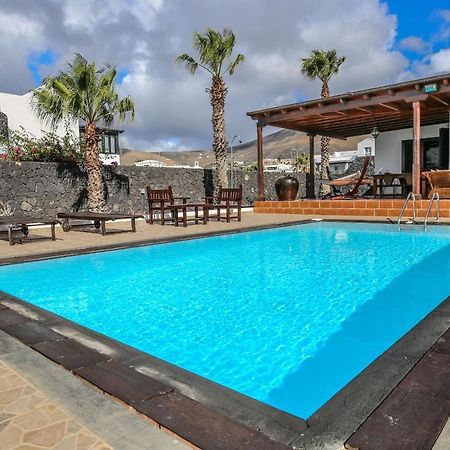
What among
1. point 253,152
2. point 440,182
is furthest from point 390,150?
point 253,152

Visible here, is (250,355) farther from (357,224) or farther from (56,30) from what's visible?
(56,30)

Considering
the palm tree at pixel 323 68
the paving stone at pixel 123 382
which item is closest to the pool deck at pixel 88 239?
the paving stone at pixel 123 382

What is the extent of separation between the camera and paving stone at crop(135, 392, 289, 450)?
173 cm

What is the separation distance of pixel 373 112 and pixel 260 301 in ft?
37.8

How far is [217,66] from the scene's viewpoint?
1658 centimetres

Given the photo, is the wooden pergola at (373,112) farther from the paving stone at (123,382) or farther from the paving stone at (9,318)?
the paving stone at (123,382)

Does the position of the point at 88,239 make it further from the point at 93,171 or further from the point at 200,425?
the point at 200,425

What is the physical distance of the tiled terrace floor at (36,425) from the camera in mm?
1777

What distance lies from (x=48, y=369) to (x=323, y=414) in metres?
1.60

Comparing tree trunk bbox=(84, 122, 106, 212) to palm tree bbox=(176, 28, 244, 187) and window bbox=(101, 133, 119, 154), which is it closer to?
palm tree bbox=(176, 28, 244, 187)

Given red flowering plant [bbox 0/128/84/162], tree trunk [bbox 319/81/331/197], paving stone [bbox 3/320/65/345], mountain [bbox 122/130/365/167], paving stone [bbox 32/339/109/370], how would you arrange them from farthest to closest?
mountain [bbox 122/130/365/167], tree trunk [bbox 319/81/331/197], red flowering plant [bbox 0/128/84/162], paving stone [bbox 3/320/65/345], paving stone [bbox 32/339/109/370]

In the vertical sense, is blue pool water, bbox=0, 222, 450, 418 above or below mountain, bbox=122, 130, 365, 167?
below

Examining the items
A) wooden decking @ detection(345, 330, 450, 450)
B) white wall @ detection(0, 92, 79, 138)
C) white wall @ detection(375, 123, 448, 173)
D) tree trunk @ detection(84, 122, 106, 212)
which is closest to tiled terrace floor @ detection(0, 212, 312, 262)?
tree trunk @ detection(84, 122, 106, 212)

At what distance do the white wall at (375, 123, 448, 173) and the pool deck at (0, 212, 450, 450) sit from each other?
16.2m
